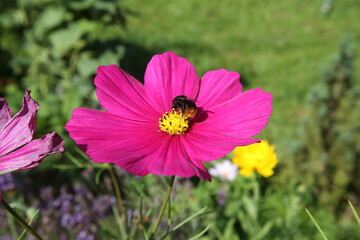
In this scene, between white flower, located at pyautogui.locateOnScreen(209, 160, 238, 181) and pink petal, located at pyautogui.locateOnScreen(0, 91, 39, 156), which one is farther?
white flower, located at pyautogui.locateOnScreen(209, 160, 238, 181)

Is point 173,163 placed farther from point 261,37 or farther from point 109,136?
point 261,37

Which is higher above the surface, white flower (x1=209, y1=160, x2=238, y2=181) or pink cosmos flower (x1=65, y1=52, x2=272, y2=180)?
pink cosmos flower (x1=65, y1=52, x2=272, y2=180)

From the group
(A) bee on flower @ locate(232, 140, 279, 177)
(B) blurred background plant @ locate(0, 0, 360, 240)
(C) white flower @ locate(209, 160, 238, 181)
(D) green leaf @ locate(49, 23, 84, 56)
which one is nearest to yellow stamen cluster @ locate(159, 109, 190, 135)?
(B) blurred background plant @ locate(0, 0, 360, 240)

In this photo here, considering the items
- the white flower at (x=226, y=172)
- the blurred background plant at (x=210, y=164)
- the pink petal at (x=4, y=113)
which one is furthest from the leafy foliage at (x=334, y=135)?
the pink petal at (x=4, y=113)

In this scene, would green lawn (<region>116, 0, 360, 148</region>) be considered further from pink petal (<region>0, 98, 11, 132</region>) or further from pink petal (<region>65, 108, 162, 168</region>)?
pink petal (<region>0, 98, 11, 132</region>)

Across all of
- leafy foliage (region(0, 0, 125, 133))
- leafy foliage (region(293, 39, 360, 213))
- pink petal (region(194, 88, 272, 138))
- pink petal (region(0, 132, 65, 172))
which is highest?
pink petal (region(0, 132, 65, 172))

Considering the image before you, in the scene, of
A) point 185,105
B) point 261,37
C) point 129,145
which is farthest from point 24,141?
point 261,37
